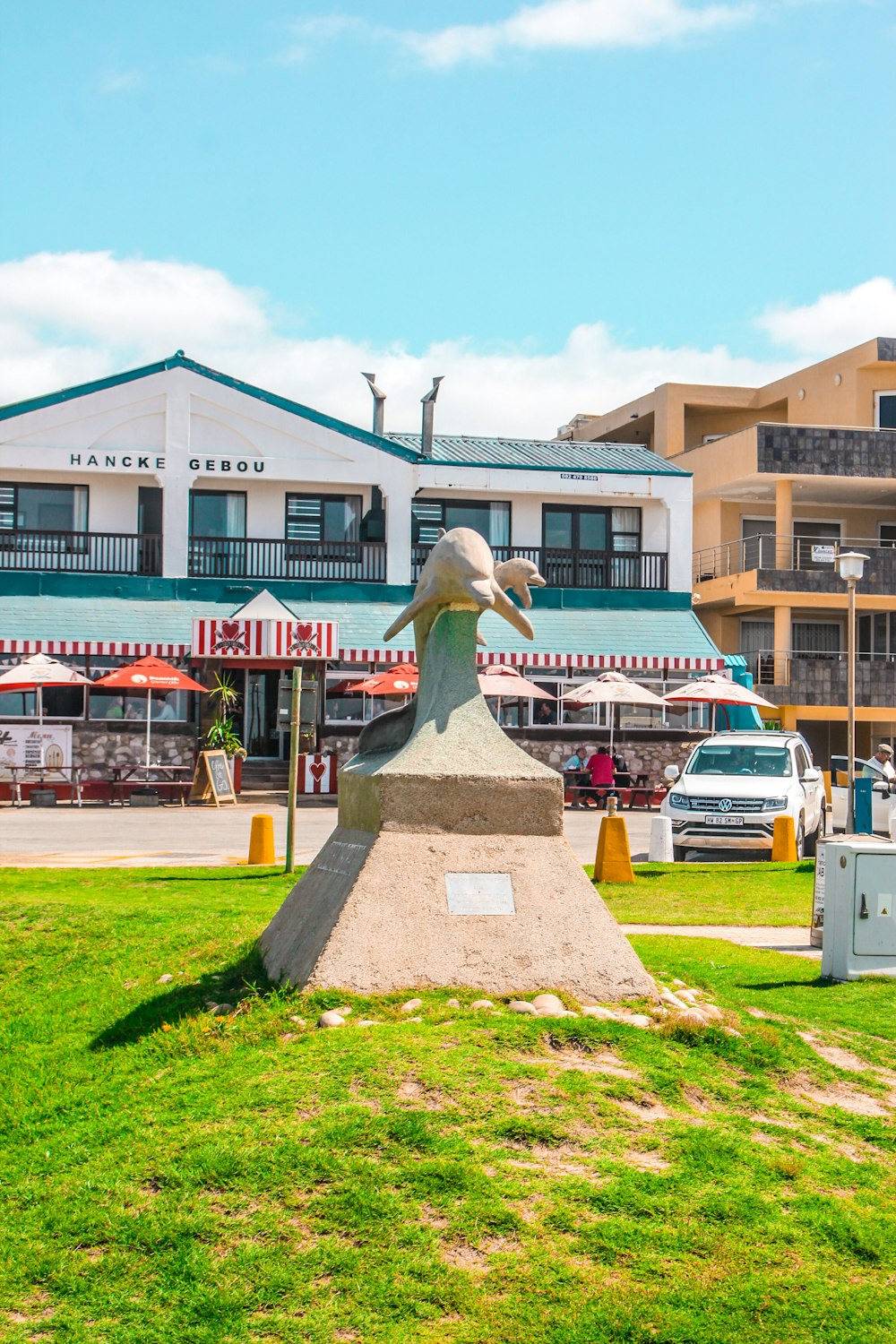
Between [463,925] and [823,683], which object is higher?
[823,683]

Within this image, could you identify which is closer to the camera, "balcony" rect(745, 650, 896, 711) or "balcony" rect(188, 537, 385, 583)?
"balcony" rect(188, 537, 385, 583)

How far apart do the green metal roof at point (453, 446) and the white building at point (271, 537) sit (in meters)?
0.07

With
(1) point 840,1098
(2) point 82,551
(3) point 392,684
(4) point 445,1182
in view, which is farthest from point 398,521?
(4) point 445,1182

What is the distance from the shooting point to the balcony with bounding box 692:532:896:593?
1563 inches

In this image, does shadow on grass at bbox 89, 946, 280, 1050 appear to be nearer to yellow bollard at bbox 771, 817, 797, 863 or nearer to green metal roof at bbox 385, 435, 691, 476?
yellow bollard at bbox 771, 817, 797, 863

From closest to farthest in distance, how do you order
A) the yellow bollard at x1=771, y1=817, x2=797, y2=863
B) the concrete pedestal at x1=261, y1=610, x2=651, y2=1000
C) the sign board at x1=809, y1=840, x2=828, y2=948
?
the concrete pedestal at x1=261, y1=610, x2=651, y2=1000 < the sign board at x1=809, y1=840, x2=828, y2=948 < the yellow bollard at x1=771, y1=817, x2=797, y2=863

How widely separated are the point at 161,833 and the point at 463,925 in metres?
14.7

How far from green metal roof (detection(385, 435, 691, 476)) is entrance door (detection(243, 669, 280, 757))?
7.32 meters

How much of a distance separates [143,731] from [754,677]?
17.2 metres

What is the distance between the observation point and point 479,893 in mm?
7969

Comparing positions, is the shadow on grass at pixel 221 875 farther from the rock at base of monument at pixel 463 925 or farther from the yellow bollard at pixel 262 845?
the rock at base of monument at pixel 463 925

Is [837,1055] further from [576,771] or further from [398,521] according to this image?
[398,521]

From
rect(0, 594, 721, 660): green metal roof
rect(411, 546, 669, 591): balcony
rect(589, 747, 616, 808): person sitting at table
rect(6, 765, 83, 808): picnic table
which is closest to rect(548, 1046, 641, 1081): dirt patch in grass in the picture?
rect(6, 765, 83, 808): picnic table

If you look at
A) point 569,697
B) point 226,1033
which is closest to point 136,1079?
point 226,1033
